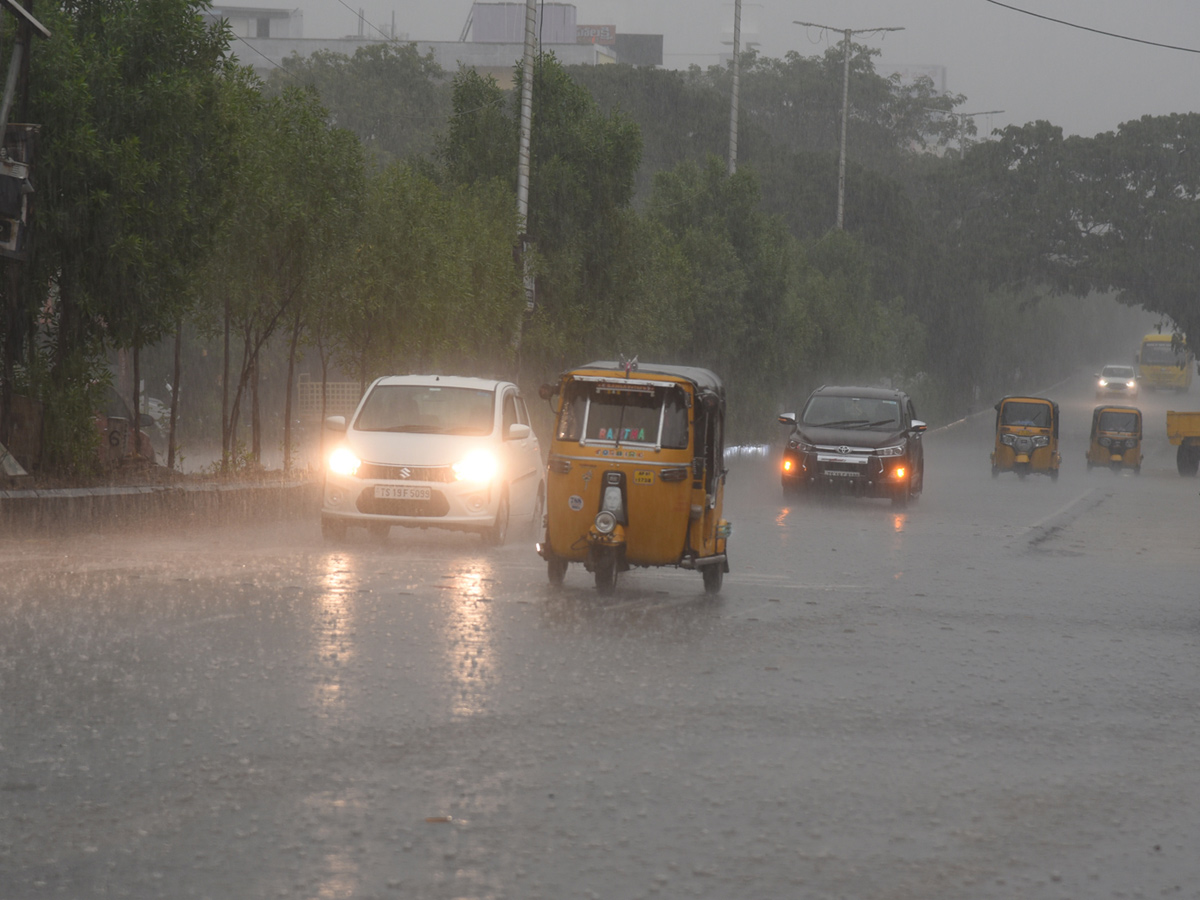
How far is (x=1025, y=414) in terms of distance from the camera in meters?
38.0

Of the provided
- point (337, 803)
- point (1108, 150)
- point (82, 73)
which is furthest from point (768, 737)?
point (1108, 150)

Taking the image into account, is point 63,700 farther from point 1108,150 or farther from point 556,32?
point 556,32

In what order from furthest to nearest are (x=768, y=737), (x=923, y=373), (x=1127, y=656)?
(x=923, y=373), (x=1127, y=656), (x=768, y=737)

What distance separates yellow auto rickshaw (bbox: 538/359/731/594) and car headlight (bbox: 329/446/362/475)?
335cm

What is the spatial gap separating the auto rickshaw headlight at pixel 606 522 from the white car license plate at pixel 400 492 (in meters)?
3.49

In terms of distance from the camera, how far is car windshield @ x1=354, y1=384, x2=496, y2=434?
53.5ft

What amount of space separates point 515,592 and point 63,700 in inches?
197

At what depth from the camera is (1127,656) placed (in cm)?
1014

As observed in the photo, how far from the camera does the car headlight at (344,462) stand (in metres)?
15.3

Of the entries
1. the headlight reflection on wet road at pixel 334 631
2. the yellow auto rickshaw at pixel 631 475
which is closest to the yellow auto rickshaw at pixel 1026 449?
the yellow auto rickshaw at pixel 631 475

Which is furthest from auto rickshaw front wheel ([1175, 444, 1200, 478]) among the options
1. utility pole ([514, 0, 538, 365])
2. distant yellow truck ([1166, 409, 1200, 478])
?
utility pole ([514, 0, 538, 365])

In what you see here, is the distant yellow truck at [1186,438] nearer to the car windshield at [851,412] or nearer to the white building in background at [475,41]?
the car windshield at [851,412]

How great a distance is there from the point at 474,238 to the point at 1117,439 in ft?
69.8

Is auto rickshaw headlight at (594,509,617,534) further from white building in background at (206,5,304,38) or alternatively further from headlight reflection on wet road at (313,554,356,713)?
white building in background at (206,5,304,38)
